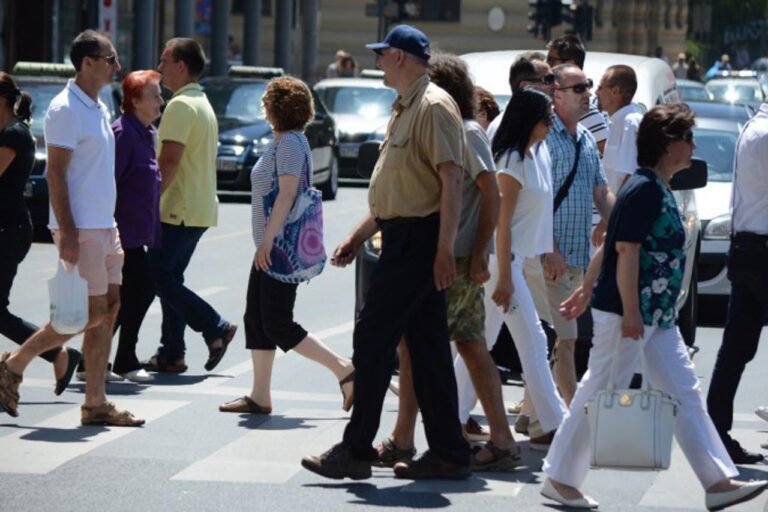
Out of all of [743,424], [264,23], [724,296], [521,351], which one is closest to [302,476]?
[521,351]

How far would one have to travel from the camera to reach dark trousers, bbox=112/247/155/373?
1120 centimetres

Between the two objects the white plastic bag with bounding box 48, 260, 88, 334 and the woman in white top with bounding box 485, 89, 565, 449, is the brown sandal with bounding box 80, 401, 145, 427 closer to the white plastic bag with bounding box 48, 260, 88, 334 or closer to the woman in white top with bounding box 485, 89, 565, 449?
the white plastic bag with bounding box 48, 260, 88, 334

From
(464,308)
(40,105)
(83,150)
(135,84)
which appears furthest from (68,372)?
(40,105)

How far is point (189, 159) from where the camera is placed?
11555 millimetres

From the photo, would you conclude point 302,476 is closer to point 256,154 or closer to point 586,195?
point 586,195

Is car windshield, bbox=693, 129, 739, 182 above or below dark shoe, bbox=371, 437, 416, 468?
above

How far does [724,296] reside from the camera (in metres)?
15.4

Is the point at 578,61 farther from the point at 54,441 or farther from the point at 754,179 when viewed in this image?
the point at 54,441

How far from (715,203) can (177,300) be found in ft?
18.0

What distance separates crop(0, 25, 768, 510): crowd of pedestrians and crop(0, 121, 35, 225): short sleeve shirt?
0.4 inches

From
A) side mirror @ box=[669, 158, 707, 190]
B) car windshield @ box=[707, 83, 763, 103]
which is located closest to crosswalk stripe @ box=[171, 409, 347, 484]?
side mirror @ box=[669, 158, 707, 190]

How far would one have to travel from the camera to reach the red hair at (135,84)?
35.9 feet

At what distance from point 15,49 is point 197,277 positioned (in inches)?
818

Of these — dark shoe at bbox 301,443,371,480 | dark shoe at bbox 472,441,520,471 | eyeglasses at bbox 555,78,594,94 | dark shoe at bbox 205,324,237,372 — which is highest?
eyeglasses at bbox 555,78,594,94
